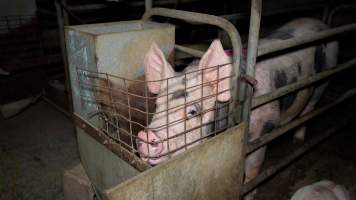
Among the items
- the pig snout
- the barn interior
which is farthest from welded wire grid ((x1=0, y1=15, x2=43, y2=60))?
the pig snout

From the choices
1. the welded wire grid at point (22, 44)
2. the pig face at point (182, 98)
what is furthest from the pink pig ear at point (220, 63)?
the welded wire grid at point (22, 44)

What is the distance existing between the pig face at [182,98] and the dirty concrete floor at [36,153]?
1.80 meters

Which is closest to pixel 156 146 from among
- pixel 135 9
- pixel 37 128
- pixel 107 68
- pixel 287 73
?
pixel 107 68

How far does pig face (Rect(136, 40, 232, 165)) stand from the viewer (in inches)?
67.6

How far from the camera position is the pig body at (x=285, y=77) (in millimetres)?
2652

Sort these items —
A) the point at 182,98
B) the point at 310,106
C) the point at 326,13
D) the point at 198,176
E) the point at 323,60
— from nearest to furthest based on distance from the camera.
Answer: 1. the point at 198,176
2. the point at 182,98
3. the point at 323,60
4. the point at 310,106
5. the point at 326,13

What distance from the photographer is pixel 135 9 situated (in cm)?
596

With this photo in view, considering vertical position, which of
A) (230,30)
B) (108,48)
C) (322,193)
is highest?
(230,30)

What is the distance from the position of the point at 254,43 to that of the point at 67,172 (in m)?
1.41

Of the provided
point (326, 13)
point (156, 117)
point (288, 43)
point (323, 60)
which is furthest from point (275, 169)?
point (326, 13)

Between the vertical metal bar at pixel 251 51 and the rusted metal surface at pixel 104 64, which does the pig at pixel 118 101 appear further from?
the vertical metal bar at pixel 251 51

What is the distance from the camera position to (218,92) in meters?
1.80

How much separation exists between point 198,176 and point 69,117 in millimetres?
3351

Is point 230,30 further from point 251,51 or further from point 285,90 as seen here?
point 285,90
